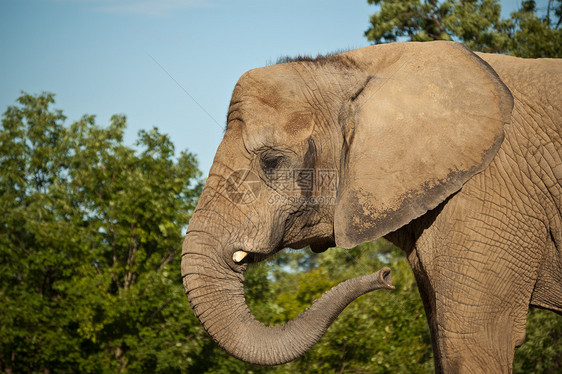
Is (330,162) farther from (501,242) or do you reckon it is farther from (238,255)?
(501,242)

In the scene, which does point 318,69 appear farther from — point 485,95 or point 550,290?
point 550,290

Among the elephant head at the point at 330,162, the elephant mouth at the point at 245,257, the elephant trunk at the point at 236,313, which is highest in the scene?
the elephant head at the point at 330,162

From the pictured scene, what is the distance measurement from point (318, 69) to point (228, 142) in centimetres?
74

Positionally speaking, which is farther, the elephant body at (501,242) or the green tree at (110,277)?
the green tree at (110,277)

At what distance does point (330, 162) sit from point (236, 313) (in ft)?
3.54

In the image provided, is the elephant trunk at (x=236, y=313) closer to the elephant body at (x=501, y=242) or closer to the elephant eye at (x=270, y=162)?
the elephant body at (x=501, y=242)

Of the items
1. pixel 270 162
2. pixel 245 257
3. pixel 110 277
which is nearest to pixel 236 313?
pixel 245 257

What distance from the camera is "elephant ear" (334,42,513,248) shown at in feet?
12.8

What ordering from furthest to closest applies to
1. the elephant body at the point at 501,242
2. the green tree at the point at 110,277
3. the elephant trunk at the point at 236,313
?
the green tree at the point at 110,277 → the elephant trunk at the point at 236,313 → the elephant body at the point at 501,242

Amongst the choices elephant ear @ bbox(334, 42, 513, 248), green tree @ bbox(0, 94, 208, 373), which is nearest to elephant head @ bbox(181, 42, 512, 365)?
elephant ear @ bbox(334, 42, 513, 248)

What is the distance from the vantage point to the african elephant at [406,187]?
3.90 m

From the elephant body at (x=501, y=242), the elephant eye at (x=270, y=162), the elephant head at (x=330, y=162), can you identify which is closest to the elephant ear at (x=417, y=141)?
the elephant head at (x=330, y=162)

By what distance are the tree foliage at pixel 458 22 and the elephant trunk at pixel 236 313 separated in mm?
8224

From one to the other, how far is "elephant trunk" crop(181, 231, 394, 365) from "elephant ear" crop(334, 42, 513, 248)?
0.42m
